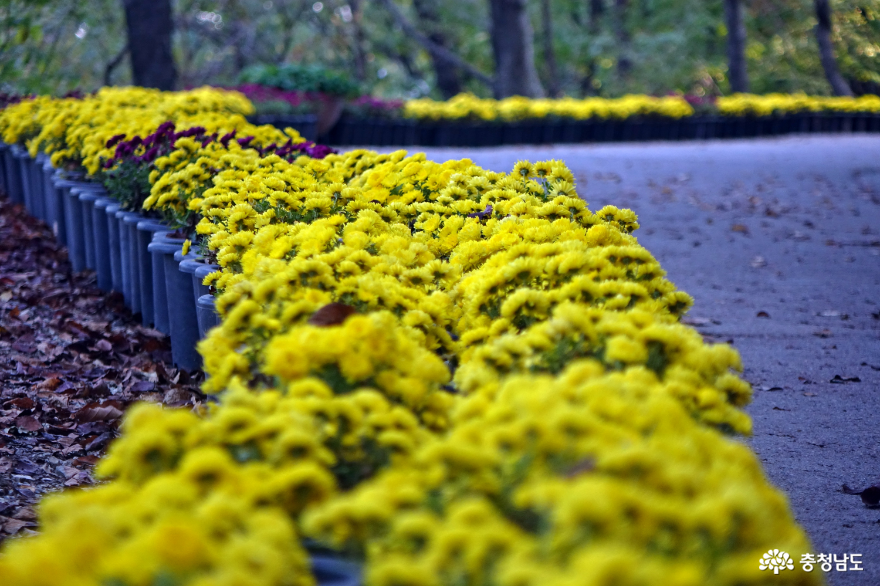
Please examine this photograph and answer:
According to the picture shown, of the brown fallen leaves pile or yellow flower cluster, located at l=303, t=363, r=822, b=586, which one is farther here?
the brown fallen leaves pile

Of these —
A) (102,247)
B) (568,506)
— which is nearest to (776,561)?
(568,506)

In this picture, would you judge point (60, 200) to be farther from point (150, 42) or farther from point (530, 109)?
point (530, 109)

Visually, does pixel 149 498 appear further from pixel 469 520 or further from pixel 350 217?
pixel 350 217

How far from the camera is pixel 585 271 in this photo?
2.49 m

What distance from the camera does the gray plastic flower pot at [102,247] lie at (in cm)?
537

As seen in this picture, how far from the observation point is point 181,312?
3846 millimetres

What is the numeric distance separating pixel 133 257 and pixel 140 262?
20 cm

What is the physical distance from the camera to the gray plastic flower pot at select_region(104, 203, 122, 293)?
510 cm


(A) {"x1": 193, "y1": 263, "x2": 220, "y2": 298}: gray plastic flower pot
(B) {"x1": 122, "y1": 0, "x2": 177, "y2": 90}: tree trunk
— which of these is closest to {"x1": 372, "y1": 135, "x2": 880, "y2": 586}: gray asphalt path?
(A) {"x1": 193, "y1": 263, "x2": 220, "y2": 298}: gray plastic flower pot

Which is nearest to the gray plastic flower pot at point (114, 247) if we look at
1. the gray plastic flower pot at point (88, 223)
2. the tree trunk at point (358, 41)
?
the gray plastic flower pot at point (88, 223)

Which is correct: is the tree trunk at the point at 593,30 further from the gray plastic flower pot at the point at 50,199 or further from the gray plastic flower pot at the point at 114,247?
the gray plastic flower pot at the point at 114,247

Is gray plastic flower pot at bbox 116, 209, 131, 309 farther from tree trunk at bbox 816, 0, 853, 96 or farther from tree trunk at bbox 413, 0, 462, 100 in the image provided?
tree trunk at bbox 816, 0, 853, 96

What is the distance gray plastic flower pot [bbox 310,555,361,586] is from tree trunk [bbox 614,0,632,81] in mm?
28408

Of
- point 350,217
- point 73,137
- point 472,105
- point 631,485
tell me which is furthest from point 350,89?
point 631,485
